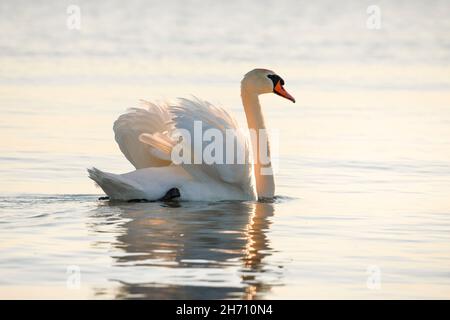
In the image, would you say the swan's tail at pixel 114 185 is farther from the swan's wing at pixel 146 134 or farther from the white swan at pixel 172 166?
the swan's wing at pixel 146 134

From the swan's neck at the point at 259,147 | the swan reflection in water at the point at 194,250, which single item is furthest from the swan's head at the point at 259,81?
the swan reflection in water at the point at 194,250

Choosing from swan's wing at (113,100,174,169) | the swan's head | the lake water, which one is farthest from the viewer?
the swan's head

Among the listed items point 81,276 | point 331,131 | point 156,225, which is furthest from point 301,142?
point 81,276

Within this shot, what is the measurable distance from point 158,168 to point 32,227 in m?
2.11

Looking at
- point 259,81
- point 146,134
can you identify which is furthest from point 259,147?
point 146,134

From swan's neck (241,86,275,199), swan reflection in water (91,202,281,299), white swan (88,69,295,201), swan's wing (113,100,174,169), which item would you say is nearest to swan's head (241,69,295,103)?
swan's neck (241,86,275,199)

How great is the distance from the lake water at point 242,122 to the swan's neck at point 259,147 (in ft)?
1.29

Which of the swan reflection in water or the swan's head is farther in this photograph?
the swan's head

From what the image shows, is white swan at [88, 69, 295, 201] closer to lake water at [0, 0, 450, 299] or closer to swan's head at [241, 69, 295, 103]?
lake water at [0, 0, 450, 299]

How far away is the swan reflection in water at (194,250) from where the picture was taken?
952 centimetres

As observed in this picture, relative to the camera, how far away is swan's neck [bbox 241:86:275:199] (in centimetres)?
1425

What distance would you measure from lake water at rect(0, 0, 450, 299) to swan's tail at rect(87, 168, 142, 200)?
0.14 m

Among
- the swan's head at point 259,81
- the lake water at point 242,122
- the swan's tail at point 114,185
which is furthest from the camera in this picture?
the swan's head at point 259,81
